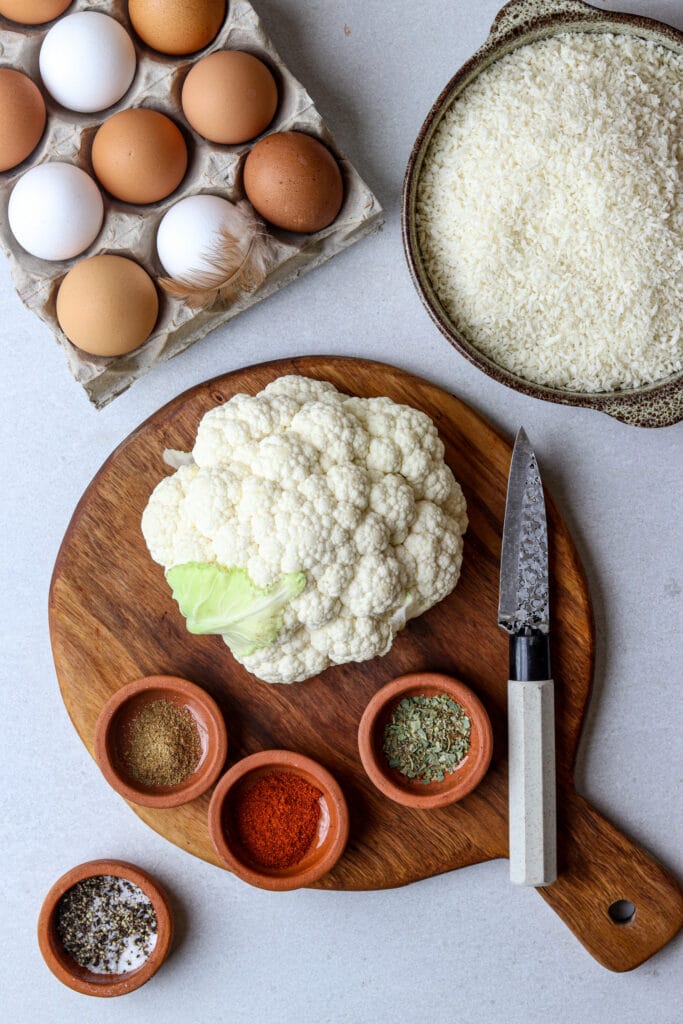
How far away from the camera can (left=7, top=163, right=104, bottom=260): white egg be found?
1138 millimetres

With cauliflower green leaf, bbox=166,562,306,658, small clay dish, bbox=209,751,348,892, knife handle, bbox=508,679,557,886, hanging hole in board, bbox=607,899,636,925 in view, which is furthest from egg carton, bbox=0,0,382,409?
hanging hole in board, bbox=607,899,636,925

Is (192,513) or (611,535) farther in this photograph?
(611,535)

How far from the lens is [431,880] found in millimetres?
1347

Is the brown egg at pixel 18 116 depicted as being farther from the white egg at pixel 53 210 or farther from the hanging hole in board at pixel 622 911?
the hanging hole in board at pixel 622 911

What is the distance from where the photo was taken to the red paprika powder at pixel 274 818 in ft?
4.05

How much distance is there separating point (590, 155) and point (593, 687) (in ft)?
2.54

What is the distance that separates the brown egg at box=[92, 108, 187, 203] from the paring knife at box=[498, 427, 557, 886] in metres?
0.62

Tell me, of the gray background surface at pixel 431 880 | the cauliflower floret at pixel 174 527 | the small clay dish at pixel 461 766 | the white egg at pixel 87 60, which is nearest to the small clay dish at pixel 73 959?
the gray background surface at pixel 431 880

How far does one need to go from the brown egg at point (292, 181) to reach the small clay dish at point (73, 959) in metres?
0.99

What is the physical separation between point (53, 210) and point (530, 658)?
90 cm

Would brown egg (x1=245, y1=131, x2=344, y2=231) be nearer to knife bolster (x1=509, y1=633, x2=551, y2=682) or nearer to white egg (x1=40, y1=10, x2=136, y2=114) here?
white egg (x1=40, y1=10, x2=136, y2=114)

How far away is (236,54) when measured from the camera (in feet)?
3.78

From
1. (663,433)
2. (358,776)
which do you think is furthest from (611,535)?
(358,776)

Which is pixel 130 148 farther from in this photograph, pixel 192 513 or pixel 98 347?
pixel 192 513
